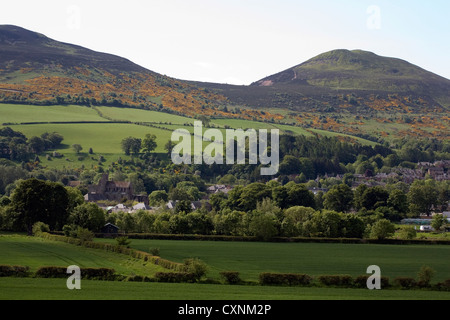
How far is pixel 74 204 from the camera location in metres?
94.4

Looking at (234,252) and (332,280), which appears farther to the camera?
(234,252)

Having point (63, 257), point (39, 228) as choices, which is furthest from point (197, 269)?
point (39, 228)

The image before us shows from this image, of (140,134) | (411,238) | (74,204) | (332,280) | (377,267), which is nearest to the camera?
(332,280)

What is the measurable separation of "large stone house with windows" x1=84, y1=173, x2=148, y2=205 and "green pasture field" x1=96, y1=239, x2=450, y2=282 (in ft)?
244

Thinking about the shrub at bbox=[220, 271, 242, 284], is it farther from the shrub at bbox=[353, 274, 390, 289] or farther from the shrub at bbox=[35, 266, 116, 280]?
the shrub at bbox=[353, 274, 390, 289]

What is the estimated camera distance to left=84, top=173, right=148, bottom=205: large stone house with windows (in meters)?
154

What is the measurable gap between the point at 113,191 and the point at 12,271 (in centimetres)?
10986

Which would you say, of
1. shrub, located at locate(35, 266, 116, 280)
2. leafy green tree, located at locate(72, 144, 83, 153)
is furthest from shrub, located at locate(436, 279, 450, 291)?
leafy green tree, located at locate(72, 144, 83, 153)

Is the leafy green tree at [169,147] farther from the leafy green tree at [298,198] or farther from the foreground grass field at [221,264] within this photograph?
the foreground grass field at [221,264]

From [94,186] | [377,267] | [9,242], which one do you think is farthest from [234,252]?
[94,186]

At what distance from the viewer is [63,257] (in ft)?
189

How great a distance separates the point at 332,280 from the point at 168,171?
133 metres

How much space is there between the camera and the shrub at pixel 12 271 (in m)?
45.9

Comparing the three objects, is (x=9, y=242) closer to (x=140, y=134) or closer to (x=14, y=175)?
(x=14, y=175)
